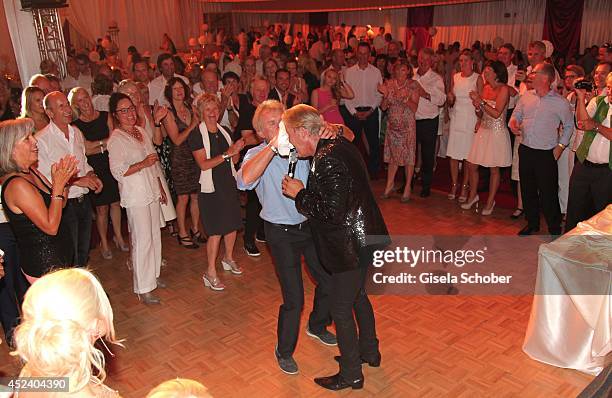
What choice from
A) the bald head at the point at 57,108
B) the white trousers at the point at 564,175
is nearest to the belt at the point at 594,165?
the white trousers at the point at 564,175

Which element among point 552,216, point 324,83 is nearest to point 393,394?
point 552,216

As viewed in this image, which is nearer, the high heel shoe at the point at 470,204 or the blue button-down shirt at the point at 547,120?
the blue button-down shirt at the point at 547,120

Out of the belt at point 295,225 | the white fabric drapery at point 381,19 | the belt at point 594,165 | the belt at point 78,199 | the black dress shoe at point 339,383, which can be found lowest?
the black dress shoe at point 339,383

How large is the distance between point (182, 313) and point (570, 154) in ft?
13.3

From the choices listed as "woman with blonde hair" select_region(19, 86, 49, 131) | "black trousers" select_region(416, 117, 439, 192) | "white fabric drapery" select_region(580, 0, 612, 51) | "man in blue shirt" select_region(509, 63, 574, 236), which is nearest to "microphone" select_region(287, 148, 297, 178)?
"woman with blonde hair" select_region(19, 86, 49, 131)

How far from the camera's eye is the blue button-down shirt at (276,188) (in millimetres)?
3230

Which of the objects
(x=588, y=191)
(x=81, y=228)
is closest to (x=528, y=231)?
(x=588, y=191)

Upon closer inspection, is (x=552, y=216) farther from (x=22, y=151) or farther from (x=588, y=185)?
(x=22, y=151)

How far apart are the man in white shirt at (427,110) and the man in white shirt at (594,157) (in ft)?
7.75

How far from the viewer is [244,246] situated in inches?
211

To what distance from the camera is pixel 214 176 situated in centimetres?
436

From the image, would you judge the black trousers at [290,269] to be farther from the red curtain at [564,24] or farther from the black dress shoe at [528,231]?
the red curtain at [564,24]

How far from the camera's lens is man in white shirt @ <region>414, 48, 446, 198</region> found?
6.64 m

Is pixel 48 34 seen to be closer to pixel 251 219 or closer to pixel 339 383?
pixel 251 219
